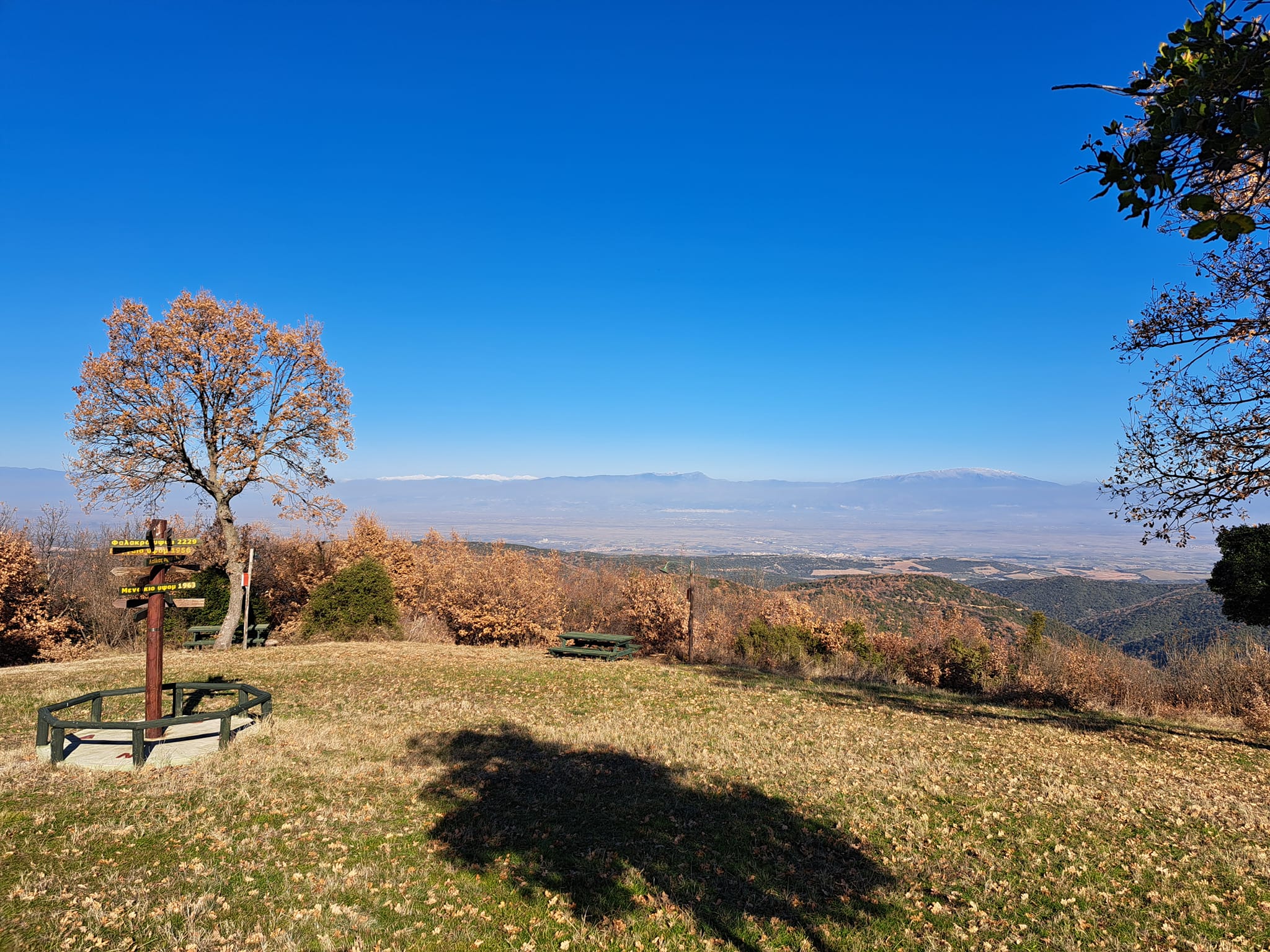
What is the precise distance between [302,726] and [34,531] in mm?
29060

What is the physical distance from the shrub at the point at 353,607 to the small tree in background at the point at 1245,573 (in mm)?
26234

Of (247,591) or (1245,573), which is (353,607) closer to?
(247,591)

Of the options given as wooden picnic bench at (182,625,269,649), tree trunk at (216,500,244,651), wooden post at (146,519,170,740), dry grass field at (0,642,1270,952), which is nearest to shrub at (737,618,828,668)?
dry grass field at (0,642,1270,952)

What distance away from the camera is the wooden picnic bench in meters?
22.8

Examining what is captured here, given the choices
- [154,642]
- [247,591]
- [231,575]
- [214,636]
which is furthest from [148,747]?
[214,636]

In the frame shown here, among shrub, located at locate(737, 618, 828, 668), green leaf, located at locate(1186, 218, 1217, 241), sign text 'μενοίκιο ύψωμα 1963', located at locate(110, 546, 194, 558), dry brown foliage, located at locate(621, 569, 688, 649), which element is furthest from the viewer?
dry brown foliage, located at locate(621, 569, 688, 649)

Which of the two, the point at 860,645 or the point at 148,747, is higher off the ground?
the point at 148,747

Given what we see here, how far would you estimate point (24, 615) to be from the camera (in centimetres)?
2331

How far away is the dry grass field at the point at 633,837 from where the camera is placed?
5773 millimetres

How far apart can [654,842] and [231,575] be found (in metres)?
21.1

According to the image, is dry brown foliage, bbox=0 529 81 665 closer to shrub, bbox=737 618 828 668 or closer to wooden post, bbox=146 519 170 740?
wooden post, bbox=146 519 170 740

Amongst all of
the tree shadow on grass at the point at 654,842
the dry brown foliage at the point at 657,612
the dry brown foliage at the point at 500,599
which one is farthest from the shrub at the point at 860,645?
the tree shadow on grass at the point at 654,842

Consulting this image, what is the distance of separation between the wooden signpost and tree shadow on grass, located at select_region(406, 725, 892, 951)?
4.35 metres

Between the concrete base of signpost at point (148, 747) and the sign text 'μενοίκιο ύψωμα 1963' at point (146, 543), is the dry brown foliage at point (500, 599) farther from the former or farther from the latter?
the sign text 'μενοίκιο ύψωμα 1963' at point (146, 543)
